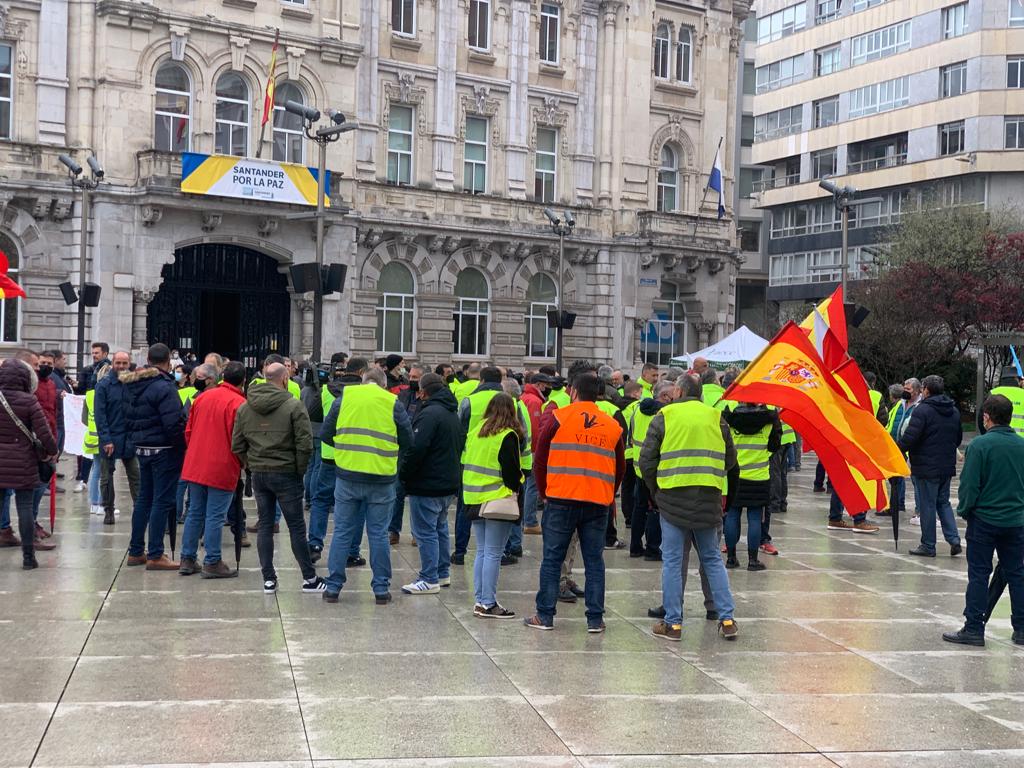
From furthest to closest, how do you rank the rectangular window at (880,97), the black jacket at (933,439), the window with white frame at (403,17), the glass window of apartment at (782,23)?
1. the glass window of apartment at (782,23)
2. the rectangular window at (880,97)
3. the window with white frame at (403,17)
4. the black jacket at (933,439)

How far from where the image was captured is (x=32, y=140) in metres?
30.0

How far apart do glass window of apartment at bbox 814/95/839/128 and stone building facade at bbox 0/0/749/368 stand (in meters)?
20.6

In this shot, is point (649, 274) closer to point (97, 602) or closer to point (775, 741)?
point (97, 602)

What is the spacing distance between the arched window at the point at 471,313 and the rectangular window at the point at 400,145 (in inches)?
129

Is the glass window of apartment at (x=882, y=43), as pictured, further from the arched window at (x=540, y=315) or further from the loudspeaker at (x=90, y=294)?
the loudspeaker at (x=90, y=294)

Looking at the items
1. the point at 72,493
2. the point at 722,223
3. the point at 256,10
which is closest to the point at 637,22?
the point at 722,223

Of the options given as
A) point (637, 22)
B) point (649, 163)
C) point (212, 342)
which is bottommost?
point (212, 342)

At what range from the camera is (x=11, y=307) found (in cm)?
3033

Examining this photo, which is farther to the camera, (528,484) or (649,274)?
(649,274)

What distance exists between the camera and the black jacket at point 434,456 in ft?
36.3

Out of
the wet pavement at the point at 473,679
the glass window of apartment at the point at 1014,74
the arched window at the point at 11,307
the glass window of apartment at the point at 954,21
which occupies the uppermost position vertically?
the glass window of apartment at the point at 954,21

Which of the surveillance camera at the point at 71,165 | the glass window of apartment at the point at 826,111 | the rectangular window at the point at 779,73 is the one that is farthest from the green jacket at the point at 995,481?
the rectangular window at the point at 779,73

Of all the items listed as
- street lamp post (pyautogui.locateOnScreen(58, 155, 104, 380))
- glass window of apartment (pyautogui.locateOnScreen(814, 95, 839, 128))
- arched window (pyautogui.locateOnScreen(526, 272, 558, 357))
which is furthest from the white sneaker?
glass window of apartment (pyautogui.locateOnScreen(814, 95, 839, 128))

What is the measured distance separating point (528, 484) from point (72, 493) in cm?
696
